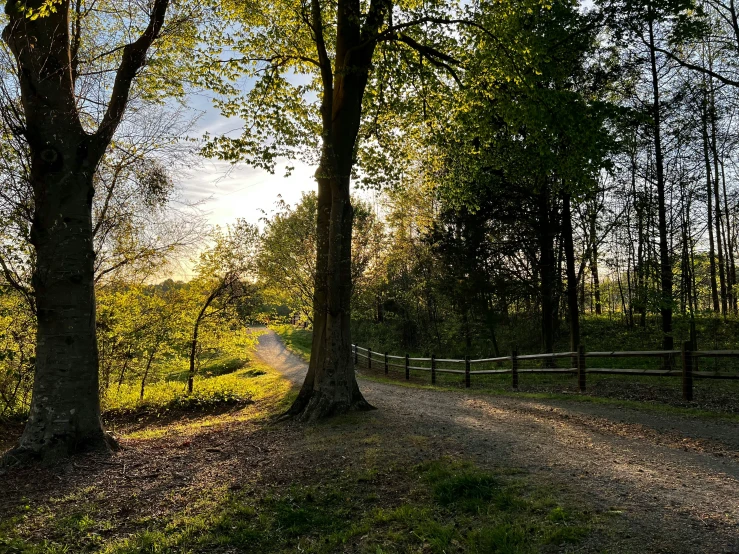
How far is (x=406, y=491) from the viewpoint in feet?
15.5

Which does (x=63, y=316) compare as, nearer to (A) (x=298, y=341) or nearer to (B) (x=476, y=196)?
(B) (x=476, y=196)

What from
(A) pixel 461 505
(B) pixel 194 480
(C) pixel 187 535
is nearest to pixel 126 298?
(B) pixel 194 480

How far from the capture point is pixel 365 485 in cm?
500

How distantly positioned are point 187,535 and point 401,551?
6.46 feet

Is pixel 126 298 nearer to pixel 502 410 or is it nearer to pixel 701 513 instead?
pixel 502 410

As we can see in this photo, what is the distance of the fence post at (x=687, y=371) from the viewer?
9.34 meters

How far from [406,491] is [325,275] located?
518 centimetres

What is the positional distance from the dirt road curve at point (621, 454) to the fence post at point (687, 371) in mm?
1798

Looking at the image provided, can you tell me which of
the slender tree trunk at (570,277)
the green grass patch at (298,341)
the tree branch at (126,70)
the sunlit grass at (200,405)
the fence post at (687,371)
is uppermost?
the tree branch at (126,70)

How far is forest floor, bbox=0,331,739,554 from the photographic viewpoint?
11.8 ft

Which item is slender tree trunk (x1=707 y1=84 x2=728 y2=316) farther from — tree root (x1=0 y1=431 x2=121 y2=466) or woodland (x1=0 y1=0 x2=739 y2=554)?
tree root (x1=0 y1=431 x2=121 y2=466)

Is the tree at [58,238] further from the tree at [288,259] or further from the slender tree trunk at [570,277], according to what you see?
the slender tree trunk at [570,277]

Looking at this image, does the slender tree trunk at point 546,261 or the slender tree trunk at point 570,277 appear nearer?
the slender tree trunk at point 570,277

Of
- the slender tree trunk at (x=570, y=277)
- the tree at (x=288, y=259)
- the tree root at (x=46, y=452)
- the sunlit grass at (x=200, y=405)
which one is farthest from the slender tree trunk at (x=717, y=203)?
the tree root at (x=46, y=452)
